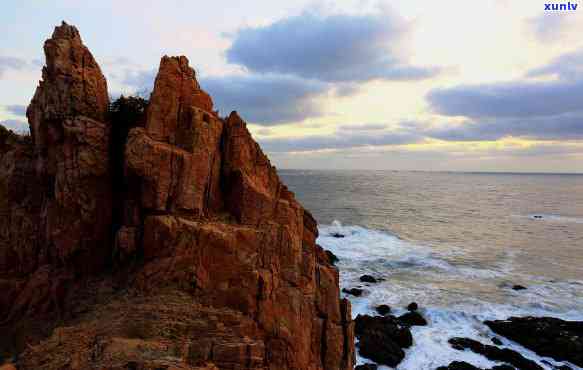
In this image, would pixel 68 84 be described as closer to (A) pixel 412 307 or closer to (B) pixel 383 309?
(B) pixel 383 309

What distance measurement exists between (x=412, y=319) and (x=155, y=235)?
2474 cm

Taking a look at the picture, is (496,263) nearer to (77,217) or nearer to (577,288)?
(577,288)

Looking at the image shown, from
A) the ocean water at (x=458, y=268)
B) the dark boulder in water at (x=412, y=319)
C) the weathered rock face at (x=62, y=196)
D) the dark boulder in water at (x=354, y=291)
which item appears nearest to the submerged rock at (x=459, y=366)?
the ocean water at (x=458, y=268)

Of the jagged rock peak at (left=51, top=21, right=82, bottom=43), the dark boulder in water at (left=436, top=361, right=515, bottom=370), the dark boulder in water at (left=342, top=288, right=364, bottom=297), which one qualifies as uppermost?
the jagged rock peak at (left=51, top=21, right=82, bottom=43)

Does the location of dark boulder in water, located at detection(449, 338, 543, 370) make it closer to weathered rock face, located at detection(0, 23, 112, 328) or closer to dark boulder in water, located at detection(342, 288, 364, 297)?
dark boulder in water, located at detection(342, 288, 364, 297)

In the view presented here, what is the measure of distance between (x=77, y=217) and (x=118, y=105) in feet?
12.8

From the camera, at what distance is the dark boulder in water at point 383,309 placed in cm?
2997

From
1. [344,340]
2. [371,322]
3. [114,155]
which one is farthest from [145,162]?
[371,322]

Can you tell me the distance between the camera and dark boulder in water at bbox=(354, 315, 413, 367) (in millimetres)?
23438

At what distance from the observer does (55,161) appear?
11.3 metres

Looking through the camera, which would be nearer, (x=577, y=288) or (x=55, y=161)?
(x=55, y=161)

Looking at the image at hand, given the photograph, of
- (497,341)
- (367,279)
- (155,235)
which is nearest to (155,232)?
(155,235)

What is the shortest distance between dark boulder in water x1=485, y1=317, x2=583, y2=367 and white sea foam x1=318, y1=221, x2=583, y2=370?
654mm

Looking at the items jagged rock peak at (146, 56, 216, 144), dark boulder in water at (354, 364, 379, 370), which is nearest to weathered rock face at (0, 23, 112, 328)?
jagged rock peak at (146, 56, 216, 144)
